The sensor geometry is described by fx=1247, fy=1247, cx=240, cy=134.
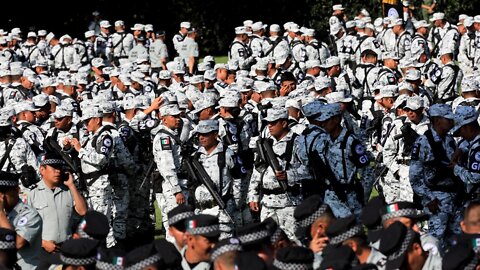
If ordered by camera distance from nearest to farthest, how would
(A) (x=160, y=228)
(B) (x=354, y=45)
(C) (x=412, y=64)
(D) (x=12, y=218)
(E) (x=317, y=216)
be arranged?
(E) (x=317, y=216) → (D) (x=12, y=218) → (A) (x=160, y=228) → (C) (x=412, y=64) → (B) (x=354, y=45)

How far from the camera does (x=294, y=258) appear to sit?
9.18 metres

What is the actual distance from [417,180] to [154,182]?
14.6 feet

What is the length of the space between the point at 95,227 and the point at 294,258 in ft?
8.89

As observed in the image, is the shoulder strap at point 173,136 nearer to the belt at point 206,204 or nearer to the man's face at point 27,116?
the belt at point 206,204

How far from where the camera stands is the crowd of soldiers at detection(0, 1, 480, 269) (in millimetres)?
9977

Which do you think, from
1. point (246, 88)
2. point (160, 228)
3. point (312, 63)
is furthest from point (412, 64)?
point (160, 228)

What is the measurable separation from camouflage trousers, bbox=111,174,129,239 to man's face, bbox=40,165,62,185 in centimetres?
342

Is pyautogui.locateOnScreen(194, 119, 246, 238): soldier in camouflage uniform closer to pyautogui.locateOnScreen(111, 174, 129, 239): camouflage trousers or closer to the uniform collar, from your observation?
the uniform collar

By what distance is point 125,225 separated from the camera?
16.9 m

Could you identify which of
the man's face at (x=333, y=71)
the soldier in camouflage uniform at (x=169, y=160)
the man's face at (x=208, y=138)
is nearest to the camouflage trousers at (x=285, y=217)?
the man's face at (x=208, y=138)

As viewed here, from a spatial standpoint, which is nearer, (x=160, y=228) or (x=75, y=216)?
(x=75, y=216)

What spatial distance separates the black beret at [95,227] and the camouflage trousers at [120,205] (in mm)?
5089

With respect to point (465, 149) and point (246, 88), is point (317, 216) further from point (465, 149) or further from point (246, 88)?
point (246, 88)

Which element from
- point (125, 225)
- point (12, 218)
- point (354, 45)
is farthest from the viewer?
point (354, 45)
